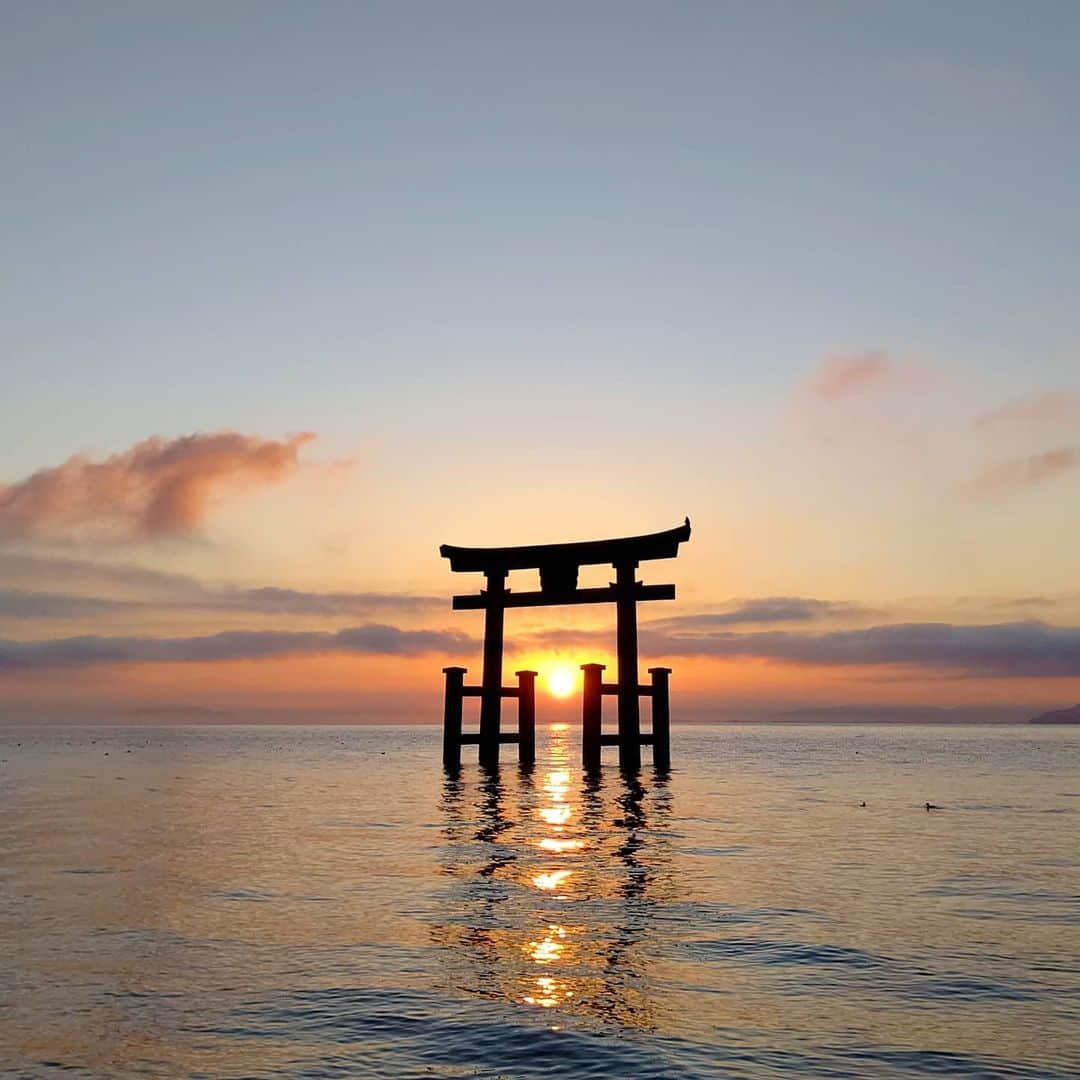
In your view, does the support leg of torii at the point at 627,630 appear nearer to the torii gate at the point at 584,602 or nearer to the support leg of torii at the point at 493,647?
the torii gate at the point at 584,602

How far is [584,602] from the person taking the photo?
3250cm

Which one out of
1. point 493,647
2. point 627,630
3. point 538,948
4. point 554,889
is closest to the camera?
point 538,948

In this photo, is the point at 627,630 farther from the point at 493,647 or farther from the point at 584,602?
the point at 493,647

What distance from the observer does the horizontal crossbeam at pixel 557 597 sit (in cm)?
3127

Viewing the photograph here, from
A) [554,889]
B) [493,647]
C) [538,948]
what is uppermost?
[493,647]

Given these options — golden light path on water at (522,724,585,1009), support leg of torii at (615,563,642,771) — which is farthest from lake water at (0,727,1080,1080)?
support leg of torii at (615,563,642,771)

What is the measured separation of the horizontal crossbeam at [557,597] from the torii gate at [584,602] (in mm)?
29

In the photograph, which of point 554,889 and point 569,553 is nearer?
point 554,889

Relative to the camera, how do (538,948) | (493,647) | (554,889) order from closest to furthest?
1. (538,948)
2. (554,889)
3. (493,647)

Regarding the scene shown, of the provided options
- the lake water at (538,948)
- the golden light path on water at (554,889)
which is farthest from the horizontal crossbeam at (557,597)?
the lake water at (538,948)

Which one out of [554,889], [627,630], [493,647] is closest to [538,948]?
[554,889]

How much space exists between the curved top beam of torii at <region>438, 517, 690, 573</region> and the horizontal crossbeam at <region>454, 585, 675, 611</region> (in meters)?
0.81

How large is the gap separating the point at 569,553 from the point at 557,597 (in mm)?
1389

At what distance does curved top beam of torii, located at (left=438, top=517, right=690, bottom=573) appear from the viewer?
31344 millimetres
